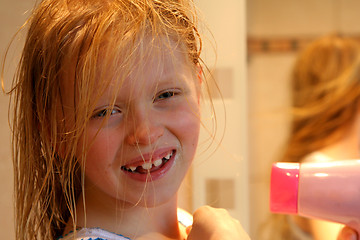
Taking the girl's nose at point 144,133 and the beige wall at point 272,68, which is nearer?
the girl's nose at point 144,133

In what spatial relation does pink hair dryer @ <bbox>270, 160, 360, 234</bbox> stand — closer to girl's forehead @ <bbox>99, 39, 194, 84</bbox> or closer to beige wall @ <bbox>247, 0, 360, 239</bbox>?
girl's forehead @ <bbox>99, 39, 194, 84</bbox>

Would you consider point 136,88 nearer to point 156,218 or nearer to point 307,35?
point 156,218

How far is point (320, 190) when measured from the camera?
0.44 meters


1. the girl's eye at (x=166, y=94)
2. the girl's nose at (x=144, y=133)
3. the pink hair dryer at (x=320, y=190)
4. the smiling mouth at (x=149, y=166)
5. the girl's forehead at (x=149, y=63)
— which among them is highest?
the girl's forehead at (x=149, y=63)

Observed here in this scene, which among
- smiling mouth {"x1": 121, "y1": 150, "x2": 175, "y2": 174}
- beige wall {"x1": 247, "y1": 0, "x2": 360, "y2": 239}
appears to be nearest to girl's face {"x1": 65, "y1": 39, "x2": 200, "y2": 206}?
smiling mouth {"x1": 121, "y1": 150, "x2": 175, "y2": 174}

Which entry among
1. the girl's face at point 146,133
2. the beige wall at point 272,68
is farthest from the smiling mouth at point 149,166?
the beige wall at point 272,68

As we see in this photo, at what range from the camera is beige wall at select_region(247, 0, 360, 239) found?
3.05 ft

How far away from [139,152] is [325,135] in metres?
0.67

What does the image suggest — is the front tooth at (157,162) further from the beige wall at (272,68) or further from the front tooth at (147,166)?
the beige wall at (272,68)

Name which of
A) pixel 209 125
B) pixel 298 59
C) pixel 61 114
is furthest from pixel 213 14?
pixel 298 59

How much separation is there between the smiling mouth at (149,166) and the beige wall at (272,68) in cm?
51

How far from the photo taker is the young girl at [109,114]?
15.9 inches

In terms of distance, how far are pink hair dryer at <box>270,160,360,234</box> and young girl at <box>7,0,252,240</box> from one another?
53 millimetres

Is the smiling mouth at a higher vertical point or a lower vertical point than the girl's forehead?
lower
